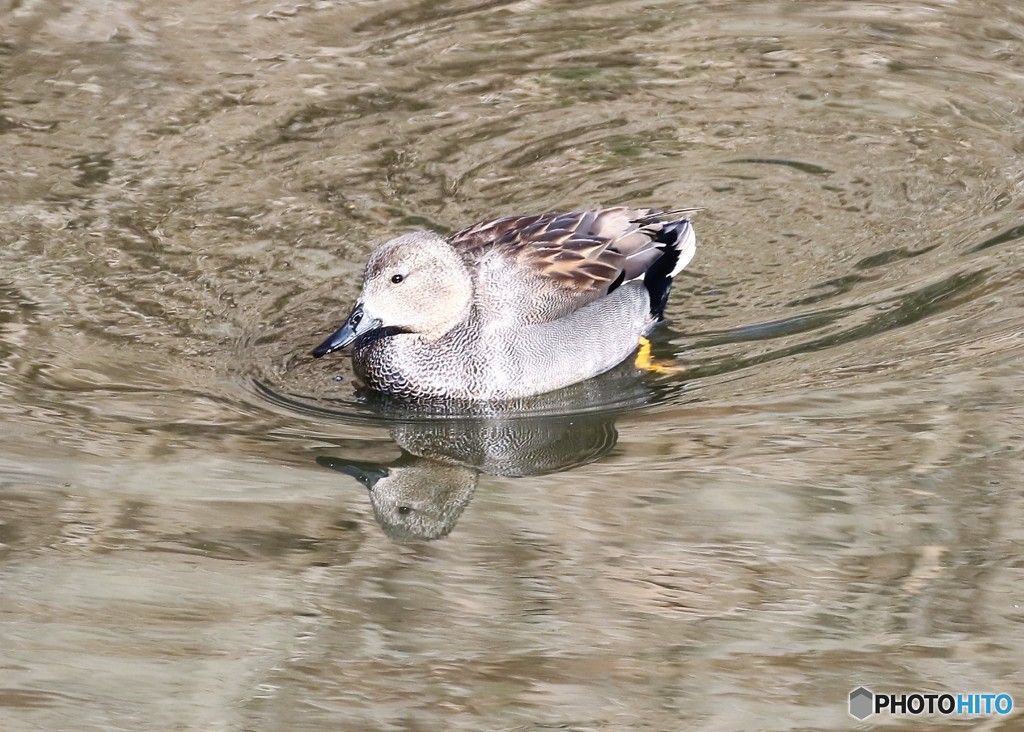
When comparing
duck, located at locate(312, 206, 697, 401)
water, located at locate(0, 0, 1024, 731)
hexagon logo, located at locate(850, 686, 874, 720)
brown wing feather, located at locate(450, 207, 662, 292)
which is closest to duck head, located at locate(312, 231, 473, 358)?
duck, located at locate(312, 206, 697, 401)

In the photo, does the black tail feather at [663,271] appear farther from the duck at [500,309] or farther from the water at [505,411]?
the water at [505,411]

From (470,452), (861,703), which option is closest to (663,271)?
(470,452)

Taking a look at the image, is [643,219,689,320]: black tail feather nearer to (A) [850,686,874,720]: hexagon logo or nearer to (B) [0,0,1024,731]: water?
(B) [0,0,1024,731]: water

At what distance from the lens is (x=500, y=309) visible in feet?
23.9

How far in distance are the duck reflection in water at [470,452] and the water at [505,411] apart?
0.9 inches

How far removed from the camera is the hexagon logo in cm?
475

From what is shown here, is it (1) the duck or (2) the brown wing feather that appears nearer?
(1) the duck

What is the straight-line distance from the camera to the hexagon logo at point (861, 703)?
4.75 meters

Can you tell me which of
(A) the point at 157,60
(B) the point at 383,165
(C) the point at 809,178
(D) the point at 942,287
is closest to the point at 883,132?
(C) the point at 809,178

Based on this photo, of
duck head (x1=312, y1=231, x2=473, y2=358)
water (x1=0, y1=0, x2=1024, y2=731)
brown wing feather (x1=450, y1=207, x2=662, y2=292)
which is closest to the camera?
water (x1=0, y1=0, x2=1024, y2=731)

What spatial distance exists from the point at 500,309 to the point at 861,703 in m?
3.07

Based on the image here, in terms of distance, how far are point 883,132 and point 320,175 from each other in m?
3.61

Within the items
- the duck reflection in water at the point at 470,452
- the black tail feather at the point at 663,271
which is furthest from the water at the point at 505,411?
the black tail feather at the point at 663,271

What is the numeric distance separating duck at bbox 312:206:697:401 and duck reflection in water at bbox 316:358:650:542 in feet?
0.47
